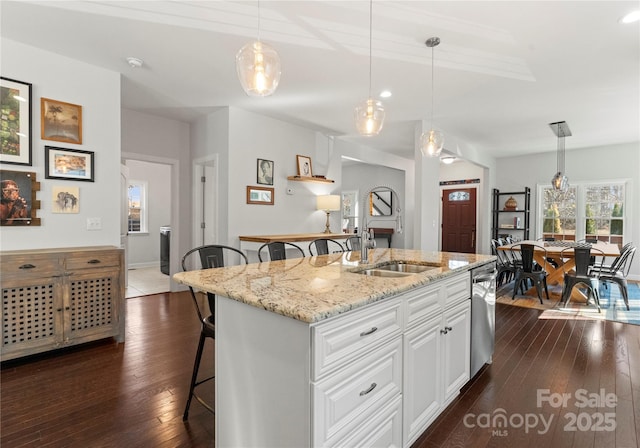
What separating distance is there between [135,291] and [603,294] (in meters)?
7.45

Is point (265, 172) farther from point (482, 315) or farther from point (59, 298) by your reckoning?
point (482, 315)

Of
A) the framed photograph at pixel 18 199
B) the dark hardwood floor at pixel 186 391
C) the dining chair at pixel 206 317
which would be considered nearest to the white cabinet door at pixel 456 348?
the dark hardwood floor at pixel 186 391

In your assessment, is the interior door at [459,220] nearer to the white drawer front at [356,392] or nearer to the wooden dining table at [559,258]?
the wooden dining table at [559,258]

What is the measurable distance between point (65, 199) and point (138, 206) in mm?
5376

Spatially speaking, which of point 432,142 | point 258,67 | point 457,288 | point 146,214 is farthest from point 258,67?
point 146,214

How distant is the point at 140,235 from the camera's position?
800cm

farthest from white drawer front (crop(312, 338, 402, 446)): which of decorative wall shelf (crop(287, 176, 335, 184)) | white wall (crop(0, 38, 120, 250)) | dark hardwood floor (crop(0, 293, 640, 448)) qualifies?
decorative wall shelf (crop(287, 176, 335, 184))

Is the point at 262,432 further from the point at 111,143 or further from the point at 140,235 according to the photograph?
the point at 140,235

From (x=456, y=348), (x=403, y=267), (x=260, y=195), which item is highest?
(x=260, y=195)

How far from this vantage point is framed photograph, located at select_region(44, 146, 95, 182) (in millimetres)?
3039

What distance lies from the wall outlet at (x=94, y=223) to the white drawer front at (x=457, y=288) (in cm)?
326

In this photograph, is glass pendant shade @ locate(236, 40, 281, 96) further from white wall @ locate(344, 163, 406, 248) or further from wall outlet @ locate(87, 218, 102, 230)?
white wall @ locate(344, 163, 406, 248)

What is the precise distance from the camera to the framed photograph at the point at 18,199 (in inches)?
111

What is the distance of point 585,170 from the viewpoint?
23.7 ft
